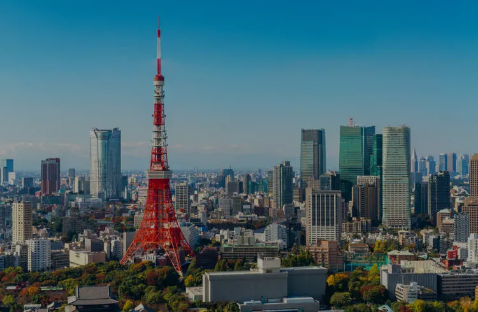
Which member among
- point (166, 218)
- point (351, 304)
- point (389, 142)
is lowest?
point (351, 304)

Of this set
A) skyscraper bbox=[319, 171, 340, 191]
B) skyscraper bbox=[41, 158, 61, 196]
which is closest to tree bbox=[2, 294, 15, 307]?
skyscraper bbox=[319, 171, 340, 191]

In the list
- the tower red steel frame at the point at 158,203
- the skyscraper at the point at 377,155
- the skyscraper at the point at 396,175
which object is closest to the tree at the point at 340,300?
the tower red steel frame at the point at 158,203

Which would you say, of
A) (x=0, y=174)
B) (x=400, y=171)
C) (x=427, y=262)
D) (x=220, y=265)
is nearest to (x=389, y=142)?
(x=400, y=171)

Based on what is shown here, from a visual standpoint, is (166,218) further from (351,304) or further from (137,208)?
(137,208)

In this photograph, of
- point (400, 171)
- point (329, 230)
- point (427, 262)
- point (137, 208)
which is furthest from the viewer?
point (137, 208)

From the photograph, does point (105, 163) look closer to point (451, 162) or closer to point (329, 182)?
point (329, 182)

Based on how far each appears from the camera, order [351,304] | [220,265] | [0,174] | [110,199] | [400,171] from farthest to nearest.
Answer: [0,174] < [110,199] < [400,171] < [220,265] < [351,304]

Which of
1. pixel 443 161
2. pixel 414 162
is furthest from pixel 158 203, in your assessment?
pixel 443 161
